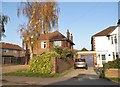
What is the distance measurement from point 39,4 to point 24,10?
2004 mm

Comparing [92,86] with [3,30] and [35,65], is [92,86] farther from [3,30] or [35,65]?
[3,30]

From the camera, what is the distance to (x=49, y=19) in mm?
29266

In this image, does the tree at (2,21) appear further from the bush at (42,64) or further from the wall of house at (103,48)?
the wall of house at (103,48)

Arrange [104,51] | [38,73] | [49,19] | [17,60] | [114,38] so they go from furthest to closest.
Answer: [17,60]
[104,51]
[114,38]
[49,19]
[38,73]

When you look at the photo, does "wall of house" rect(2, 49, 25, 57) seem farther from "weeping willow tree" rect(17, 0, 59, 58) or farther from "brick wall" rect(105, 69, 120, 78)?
"brick wall" rect(105, 69, 120, 78)

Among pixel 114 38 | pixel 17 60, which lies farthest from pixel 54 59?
pixel 17 60

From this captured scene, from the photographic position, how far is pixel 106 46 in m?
42.2

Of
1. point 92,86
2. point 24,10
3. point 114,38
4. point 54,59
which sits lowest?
point 92,86

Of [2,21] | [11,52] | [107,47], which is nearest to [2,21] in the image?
[2,21]

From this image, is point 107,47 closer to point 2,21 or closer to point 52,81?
point 2,21

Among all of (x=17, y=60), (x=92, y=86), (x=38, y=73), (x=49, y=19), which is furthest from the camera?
(x=17, y=60)

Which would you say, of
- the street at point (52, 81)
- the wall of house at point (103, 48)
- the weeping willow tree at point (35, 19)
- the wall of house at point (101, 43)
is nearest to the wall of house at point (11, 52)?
the wall of house at point (101, 43)

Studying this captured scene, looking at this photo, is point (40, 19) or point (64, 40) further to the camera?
point (64, 40)

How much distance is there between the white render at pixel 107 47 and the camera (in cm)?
3844
